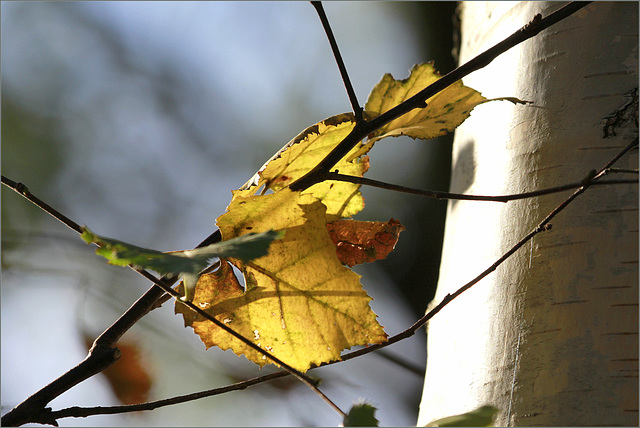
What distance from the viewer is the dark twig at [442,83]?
0.84 ft

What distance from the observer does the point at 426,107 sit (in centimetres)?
32

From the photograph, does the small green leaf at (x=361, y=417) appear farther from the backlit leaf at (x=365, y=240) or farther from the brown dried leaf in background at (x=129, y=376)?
the brown dried leaf in background at (x=129, y=376)

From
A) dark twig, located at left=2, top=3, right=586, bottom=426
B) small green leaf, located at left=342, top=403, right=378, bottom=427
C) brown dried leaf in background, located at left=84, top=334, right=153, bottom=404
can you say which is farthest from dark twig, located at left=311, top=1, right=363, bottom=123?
brown dried leaf in background, located at left=84, top=334, right=153, bottom=404

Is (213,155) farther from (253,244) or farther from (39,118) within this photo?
(253,244)

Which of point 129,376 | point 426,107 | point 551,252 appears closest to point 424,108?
point 426,107

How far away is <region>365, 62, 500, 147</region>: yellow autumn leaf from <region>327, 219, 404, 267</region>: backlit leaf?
0.17 ft

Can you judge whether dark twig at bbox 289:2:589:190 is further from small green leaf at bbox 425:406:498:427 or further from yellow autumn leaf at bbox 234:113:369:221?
small green leaf at bbox 425:406:498:427

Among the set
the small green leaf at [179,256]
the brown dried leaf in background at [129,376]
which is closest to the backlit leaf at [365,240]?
the small green leaf at [179,256]

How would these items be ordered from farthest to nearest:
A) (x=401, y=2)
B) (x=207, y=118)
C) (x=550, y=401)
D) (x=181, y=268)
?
(x=207, y=118) → (x=401, y=2) → (x=550, y=401) → (x=181, y=268)

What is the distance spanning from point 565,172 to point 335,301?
190 mm

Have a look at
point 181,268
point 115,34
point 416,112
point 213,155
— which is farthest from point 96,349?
point 115,34

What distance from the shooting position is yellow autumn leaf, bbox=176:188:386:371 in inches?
11.1

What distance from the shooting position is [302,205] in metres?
0.28

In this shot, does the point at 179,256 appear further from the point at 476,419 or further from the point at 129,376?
the point at 129,376
